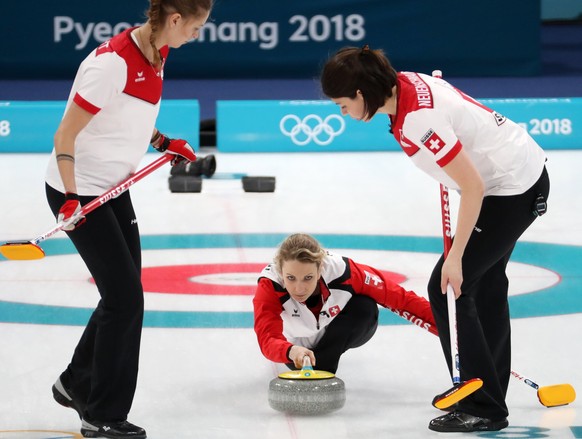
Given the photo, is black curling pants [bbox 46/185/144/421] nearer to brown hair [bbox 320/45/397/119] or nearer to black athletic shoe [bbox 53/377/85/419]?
black athletic shoe [bbox 53/377/85/419]

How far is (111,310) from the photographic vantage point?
3.53 meters

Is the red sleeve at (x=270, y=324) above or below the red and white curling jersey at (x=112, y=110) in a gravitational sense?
below

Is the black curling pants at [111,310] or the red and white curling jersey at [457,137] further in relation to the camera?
the black curling pants at [111,310]

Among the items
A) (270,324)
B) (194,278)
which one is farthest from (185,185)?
(270,324)

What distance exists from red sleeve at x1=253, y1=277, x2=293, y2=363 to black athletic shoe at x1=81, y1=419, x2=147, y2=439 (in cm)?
60

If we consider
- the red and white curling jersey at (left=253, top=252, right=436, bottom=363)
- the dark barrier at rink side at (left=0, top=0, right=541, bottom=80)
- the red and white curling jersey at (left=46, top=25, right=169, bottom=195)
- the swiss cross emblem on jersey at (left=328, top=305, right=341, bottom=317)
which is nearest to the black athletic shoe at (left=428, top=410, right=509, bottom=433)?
the red and white curling jersey at (left=253, top=252, right=436, bottom=363)

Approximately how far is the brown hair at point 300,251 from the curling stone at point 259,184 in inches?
172

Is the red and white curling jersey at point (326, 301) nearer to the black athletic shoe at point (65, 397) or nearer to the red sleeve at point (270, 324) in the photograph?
the red sleeve at point (270, 324)

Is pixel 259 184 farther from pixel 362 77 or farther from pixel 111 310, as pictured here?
pixel 362 77

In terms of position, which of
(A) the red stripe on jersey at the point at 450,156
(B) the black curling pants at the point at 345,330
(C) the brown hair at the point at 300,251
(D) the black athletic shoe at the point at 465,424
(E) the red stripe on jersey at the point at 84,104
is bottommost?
(D) the black athletic shoe at the point at 465,424

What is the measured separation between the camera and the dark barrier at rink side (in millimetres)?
13328

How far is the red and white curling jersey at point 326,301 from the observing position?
13.6 ft

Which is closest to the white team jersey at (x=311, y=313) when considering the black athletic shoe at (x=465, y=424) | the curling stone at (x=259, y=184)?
the black athletic shoe at (x=465, y=424)

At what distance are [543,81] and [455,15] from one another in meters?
1.31
